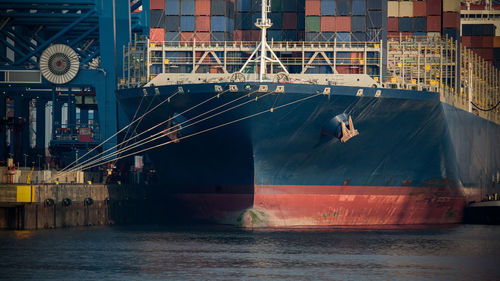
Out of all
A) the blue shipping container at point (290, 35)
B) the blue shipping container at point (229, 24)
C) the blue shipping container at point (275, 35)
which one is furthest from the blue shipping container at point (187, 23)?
the blue shipping container at point (290, 35)

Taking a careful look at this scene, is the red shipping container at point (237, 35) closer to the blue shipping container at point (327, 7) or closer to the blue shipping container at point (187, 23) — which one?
the blue shipping container at point (187, 23)

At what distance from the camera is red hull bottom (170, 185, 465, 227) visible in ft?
166

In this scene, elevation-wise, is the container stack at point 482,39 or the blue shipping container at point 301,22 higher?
the container stack at point 482,39

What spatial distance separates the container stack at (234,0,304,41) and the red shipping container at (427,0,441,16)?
10.3m

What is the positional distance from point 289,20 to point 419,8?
1097cm

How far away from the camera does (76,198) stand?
5122 cm

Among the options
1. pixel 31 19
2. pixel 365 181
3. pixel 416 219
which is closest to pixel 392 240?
pixel 365 181

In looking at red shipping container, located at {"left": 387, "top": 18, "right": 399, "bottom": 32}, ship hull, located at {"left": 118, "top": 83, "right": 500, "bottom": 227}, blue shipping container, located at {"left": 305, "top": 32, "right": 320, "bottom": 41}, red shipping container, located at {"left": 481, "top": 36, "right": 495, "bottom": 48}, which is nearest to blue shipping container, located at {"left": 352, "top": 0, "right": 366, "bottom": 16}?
blue shipping container, located at {"left": 305, "top": 32, "right": 320, "bottom": 41}

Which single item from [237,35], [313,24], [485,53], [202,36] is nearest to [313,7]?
[313,24]

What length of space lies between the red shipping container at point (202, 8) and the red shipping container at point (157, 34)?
2249 millimetres

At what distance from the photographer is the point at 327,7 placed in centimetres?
5516

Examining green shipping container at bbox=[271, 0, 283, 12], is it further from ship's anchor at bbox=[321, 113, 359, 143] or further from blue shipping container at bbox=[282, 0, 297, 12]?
ship's anchor at bbox=[321, 113, 359, 143]

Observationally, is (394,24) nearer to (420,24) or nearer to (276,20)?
(420,24)

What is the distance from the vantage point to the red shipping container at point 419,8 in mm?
63469
